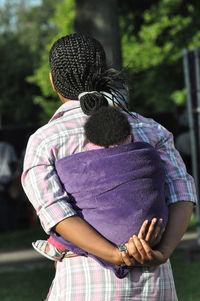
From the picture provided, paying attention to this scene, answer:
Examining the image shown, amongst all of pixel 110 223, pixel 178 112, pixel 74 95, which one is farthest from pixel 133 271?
pixel 178 112

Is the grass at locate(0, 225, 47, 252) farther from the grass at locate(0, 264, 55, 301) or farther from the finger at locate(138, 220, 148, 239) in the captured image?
the finger at locate(138, 220, 148, 239)

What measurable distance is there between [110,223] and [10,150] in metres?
10.3

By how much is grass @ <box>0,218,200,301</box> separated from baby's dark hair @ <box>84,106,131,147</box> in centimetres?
418

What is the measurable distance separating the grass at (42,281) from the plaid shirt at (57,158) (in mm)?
3883

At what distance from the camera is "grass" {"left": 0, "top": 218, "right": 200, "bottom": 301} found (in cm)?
660

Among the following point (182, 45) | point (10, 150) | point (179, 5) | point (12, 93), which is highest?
point (179, 5)

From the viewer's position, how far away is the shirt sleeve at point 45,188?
7.65 ft

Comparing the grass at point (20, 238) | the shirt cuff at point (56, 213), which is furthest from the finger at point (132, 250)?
the grass at point (20, 238)

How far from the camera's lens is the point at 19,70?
158 feet

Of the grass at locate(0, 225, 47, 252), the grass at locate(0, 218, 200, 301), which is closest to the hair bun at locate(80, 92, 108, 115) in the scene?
the grass at locate(0, 218, 200, 301)

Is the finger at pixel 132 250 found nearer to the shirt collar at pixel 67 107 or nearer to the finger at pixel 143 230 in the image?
the finger at pixel 143 230

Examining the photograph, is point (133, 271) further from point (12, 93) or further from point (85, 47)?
point (12, 93)

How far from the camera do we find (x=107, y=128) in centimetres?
232

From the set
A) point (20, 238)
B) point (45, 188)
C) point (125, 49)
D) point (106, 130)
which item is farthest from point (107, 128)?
point (125, 49)
